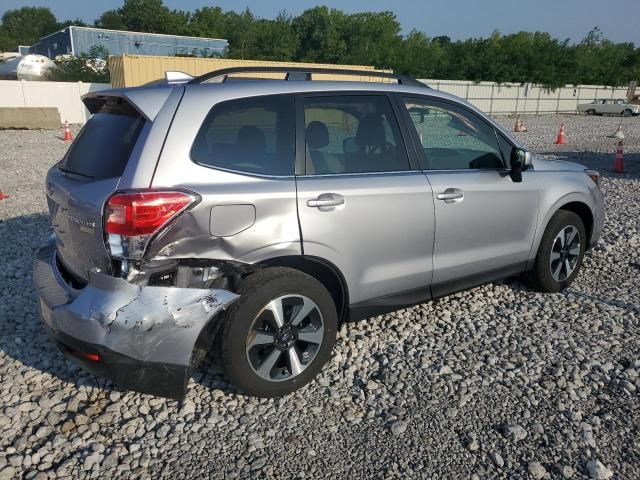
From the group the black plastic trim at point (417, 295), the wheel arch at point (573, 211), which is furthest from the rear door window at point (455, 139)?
the black plastic trim at point (417, 295)

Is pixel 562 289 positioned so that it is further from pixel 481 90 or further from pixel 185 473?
pixel 481 90

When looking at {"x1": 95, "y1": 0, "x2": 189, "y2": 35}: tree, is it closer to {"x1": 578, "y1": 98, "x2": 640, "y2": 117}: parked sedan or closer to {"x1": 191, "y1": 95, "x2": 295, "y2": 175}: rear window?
{"x1": 578, "y1": 98, "x2": 640, "y2": 117}: parked sedan

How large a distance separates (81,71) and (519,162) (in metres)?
39.4

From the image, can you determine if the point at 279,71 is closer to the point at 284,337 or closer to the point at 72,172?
the point at 72,172

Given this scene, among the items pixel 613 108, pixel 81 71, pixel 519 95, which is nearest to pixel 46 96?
pixel 81 71

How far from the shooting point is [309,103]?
337cm

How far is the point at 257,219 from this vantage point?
298cm

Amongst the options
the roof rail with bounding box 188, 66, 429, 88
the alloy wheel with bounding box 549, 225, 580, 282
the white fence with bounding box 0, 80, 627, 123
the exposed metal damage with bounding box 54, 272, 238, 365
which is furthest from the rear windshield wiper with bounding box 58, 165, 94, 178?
the white fence with bounding box 0, 80, 627, 123

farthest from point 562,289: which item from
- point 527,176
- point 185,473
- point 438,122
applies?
point 185,473

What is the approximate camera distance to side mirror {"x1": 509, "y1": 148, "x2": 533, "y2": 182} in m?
4.12

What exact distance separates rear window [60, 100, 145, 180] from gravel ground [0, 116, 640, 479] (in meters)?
1.39

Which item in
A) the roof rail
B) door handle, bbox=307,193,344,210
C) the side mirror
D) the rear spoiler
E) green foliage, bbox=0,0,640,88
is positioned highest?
green foliage, bbox=0,0,640,88

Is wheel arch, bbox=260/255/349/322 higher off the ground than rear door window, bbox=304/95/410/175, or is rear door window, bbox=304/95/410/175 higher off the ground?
rear door window, bbox=304/95/410/175

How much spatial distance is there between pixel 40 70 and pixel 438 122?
45107 millimetres
